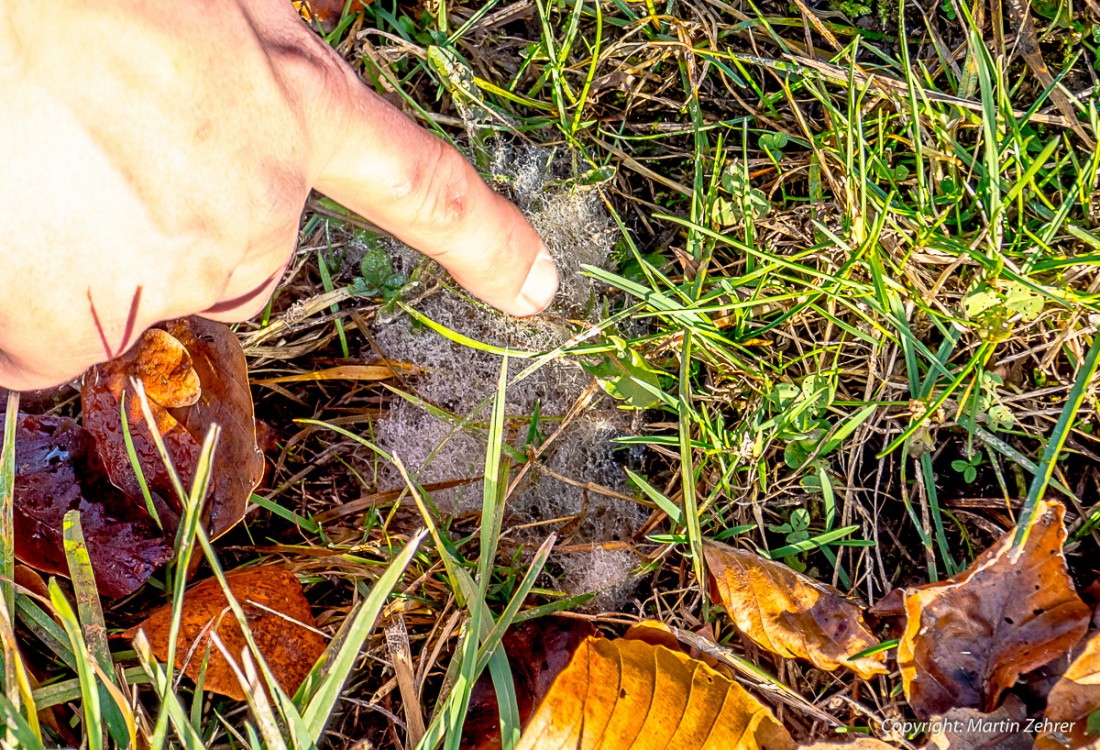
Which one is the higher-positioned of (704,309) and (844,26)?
(844,26)

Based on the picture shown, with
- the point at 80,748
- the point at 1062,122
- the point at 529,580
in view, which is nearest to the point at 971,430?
the point at 1062,122

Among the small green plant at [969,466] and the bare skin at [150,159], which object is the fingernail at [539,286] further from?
the small green plant at [969,466]

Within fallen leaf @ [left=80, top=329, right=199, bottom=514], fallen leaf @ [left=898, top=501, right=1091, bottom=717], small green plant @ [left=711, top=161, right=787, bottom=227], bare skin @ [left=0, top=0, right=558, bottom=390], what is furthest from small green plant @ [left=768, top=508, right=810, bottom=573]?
fallen leaf @ [left=80, top=329, right=199, bottom=514]

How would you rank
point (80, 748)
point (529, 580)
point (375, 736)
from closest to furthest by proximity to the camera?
point (529, 580)
point (80, 748)
point (375, 736)

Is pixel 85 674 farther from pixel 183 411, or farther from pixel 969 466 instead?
pixel 969 466

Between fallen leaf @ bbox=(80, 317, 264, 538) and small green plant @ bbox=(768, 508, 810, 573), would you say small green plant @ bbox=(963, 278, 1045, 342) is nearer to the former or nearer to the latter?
small green plant @ bbox=(768, 508, 810, 573)

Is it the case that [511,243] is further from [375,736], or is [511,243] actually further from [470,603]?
[375,736]
